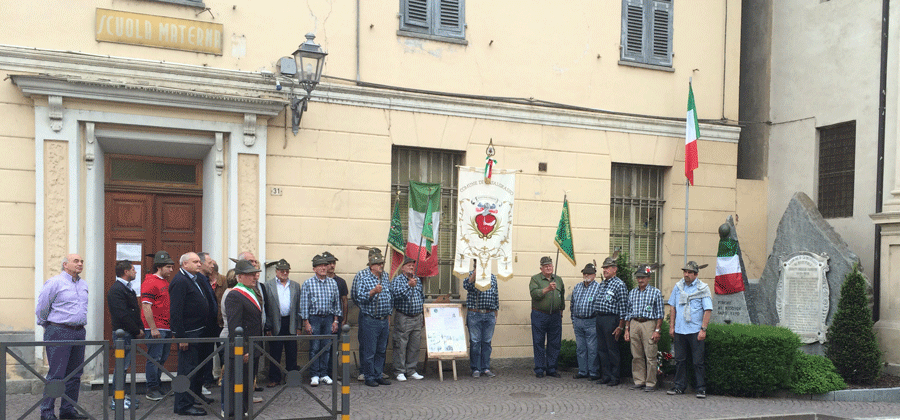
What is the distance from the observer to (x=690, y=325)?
33.7 ft

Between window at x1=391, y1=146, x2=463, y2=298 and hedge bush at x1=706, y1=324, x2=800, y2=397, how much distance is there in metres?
3.85

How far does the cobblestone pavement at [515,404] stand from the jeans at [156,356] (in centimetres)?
26

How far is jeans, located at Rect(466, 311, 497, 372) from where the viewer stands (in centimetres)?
1155

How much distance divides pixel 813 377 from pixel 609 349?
→ 2.58 m

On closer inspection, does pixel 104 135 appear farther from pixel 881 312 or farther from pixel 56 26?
pixel 881 312

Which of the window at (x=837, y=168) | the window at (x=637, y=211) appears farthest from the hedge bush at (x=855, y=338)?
the window at (x=637, y=211)

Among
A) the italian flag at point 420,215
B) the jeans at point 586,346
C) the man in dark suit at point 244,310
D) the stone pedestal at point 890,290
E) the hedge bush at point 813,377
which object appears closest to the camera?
the man in dark suit at point 244,310

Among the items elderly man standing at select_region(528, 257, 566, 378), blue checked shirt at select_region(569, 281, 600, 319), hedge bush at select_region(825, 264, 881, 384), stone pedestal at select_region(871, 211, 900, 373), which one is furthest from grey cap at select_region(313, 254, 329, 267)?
stone pedestal at select_region(871, 211, 900, 373)

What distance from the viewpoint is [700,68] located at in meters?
13.7

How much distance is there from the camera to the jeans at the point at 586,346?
1138cm

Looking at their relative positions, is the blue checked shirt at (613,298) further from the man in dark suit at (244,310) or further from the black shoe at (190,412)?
the black shoe at (190,412)

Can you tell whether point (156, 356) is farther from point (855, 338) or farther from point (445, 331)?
point (855, 338)

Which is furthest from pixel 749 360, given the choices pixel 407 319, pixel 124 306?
pixel 124 306

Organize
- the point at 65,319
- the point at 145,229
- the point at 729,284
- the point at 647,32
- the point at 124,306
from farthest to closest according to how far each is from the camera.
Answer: the point at 647,32 → the point at 729,284 → the point at 145,229 → the point at 124,306 → the point at 65,319
